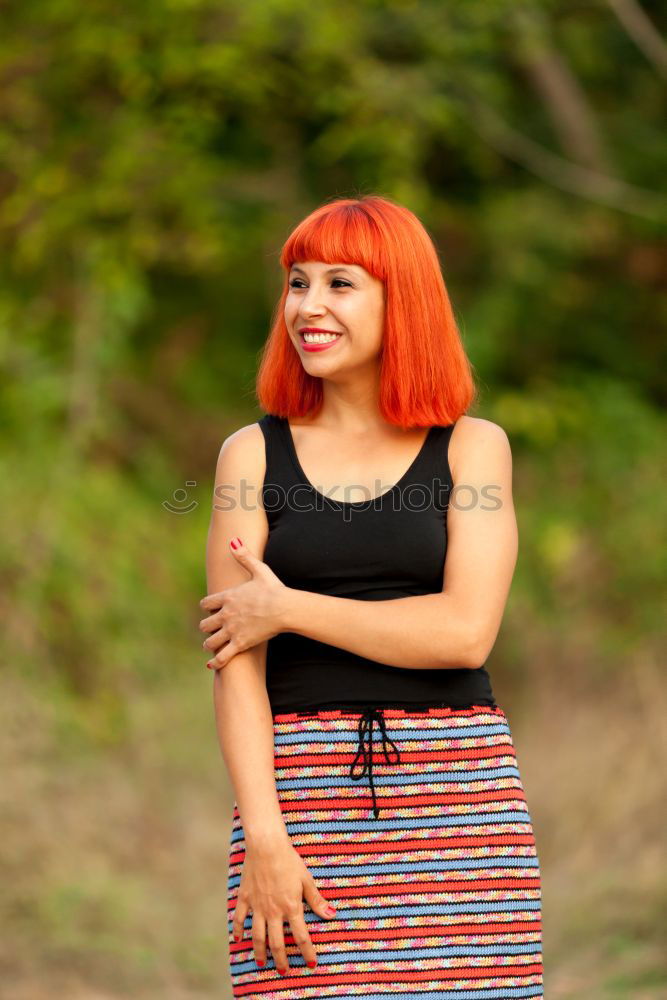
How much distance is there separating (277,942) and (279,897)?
0.07 metres

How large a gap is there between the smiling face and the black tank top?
237 mm

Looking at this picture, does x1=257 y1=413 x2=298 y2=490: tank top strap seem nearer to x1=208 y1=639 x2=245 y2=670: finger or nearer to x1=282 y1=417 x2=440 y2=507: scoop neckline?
x1=282 y1=417 x2=440 y2=507: scoop neckline

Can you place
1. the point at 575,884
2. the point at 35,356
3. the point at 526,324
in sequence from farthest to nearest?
the point at 526,324
the point at 35,356
the point at 575,884

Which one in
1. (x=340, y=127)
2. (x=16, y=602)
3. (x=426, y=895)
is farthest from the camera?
(x=340, y=127)

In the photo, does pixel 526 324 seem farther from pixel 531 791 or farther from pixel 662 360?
pixel 531 791

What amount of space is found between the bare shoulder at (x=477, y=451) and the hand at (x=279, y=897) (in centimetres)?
72

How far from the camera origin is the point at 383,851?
2.15 meters

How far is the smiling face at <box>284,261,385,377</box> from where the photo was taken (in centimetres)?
226

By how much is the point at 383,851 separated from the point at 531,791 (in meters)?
4.11

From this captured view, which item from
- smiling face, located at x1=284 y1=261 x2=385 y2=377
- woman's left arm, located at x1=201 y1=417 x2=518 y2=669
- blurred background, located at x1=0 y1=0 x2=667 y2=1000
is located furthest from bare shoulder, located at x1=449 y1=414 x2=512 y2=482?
blurred background, located at x1=0 y1=0 x2=667 y2=1000

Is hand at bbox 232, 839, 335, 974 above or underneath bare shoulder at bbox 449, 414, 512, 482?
underneath

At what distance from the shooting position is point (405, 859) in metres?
2.15

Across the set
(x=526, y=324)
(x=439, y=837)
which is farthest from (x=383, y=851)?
(x=526, y=324)

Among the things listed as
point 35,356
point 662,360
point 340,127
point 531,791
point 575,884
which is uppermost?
point 340,127
